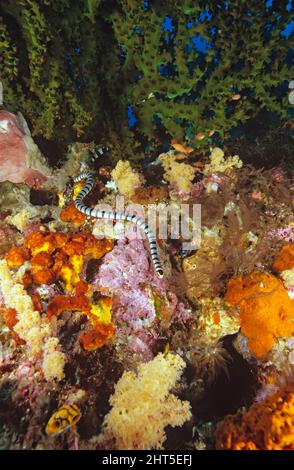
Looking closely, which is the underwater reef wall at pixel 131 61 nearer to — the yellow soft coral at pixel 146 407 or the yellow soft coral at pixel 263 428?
the yellow soft coral at pixel 146 407

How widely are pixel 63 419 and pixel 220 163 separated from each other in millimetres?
4147

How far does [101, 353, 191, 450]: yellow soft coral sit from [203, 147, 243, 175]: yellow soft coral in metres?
3.04

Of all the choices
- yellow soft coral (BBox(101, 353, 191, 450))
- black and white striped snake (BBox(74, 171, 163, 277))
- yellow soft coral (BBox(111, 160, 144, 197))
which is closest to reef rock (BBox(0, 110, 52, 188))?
black and white striped snake (BBox(74, 171, 163, 277))

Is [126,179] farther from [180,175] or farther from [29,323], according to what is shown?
[29,323]

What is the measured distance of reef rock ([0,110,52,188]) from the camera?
4301mm

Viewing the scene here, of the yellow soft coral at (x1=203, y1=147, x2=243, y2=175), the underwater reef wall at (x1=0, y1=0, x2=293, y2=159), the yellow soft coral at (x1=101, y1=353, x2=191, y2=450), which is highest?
the underwater reef wall at (x1=0, y1=0, x2=293, y2=159)

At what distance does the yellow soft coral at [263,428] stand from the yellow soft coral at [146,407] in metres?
0.47

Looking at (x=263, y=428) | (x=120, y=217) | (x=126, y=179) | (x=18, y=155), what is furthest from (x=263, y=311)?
(x=18, y=155)

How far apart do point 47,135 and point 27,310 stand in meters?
3.19

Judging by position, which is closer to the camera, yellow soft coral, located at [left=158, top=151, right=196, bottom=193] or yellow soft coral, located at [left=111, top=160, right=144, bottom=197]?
yellow soft coral, located at [left=111, top=160, right=144, bottom=197]

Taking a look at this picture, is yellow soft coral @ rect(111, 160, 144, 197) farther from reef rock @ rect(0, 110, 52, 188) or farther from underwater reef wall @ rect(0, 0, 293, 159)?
reef rock @ rect(0, 110, 52, 188)

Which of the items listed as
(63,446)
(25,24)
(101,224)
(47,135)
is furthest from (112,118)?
(63,446)

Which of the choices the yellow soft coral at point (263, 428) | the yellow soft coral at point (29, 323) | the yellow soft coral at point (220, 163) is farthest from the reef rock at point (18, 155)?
the yellow soft coral at point (263, 428)
